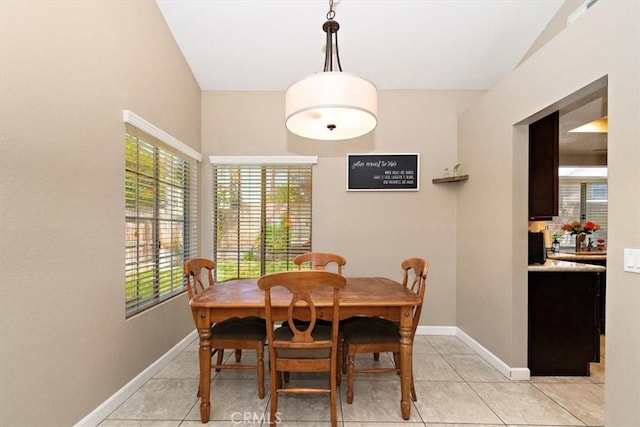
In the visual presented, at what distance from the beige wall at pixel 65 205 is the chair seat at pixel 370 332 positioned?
1.70 metres

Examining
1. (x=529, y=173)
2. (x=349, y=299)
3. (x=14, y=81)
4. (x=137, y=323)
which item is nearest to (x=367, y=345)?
(x=349, y=299)

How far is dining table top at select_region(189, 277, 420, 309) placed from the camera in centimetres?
191

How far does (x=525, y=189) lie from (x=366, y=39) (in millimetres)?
2107

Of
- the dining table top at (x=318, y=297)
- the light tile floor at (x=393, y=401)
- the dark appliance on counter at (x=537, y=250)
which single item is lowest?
the light tile floor at (x=393, y=401)

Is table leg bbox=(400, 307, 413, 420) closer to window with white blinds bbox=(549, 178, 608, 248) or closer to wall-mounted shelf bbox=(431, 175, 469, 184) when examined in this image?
wall-mounted shelf bbox=(431, 175, 469, 184)

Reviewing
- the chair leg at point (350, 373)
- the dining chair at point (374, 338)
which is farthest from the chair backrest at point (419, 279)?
the chair leg at point (350, 373)

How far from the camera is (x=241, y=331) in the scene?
2.16 m

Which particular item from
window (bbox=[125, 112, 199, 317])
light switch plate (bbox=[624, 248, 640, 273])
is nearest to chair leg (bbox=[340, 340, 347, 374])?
window (bbox=[125, 112, 199, 317])

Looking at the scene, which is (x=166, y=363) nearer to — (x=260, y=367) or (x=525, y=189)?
(x=260, y=367)

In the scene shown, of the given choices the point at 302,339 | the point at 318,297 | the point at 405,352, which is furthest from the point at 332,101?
the point at 405,352

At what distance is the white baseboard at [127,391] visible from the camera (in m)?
1.91

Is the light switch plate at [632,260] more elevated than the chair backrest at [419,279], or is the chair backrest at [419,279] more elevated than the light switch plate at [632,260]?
the light switch plate at [632,260]

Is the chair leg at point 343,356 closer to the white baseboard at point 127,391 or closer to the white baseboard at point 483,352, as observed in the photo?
the white baseboard at point 483,352

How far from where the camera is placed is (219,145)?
3.68m
